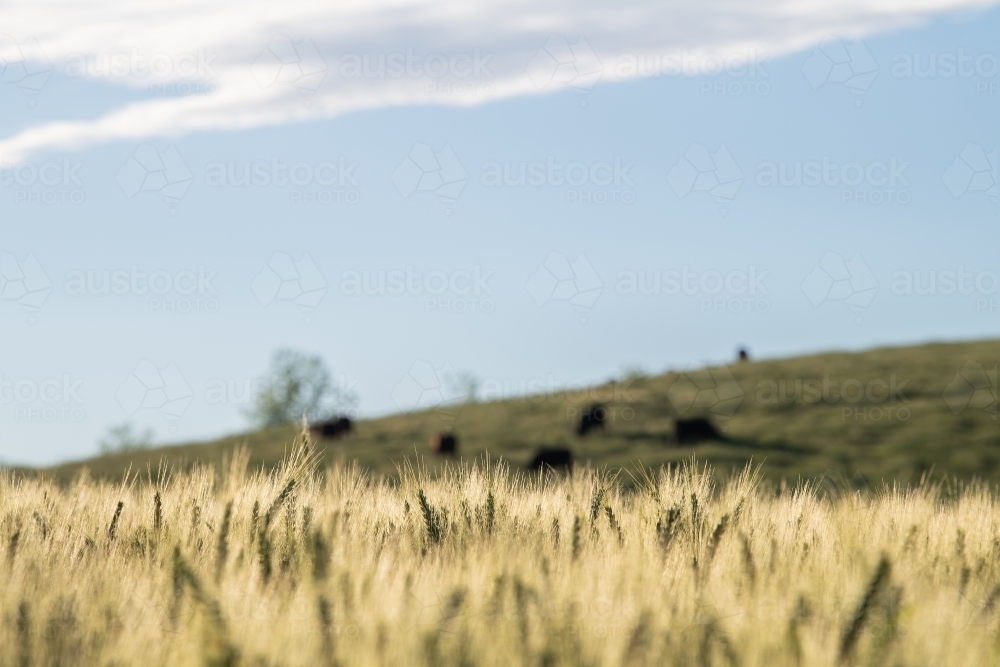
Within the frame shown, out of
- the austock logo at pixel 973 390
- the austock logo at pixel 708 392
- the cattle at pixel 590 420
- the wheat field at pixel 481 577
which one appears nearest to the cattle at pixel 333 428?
the cattle at pixel 590 420

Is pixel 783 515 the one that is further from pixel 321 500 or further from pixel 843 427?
pixel 843 427

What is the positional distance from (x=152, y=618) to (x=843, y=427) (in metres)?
32.5

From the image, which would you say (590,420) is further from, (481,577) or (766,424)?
(481,577)

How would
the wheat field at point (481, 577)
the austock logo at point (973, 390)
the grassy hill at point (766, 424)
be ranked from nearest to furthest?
the wheat field at point (481, 577) < the grassy hill at point (766, 424) < the austock logo at point (973, 390)

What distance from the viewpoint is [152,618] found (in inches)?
135

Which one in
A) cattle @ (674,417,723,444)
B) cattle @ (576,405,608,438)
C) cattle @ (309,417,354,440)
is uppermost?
cattle @ (309,417,354,440)

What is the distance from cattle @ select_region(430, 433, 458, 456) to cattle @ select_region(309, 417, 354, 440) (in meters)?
5.74

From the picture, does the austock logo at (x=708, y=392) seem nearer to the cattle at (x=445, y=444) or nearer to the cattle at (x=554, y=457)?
the cattle at (x=554, y=457)

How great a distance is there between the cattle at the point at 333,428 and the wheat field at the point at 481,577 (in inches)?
1365

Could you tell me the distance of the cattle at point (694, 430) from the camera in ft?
110

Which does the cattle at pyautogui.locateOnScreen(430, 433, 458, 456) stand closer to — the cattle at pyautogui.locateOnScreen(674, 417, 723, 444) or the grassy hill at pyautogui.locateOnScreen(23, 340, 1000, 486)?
the grassy hill at pyautogui.locateOnScreen(23, 340, 1000, 486)

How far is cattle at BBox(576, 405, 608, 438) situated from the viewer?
3646 cm

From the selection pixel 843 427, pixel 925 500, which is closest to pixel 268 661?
pixel 925 500

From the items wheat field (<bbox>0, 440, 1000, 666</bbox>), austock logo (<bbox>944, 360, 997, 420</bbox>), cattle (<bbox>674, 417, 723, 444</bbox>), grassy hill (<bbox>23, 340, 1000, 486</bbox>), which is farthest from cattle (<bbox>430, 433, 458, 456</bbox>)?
wheat field (<bbox>0, 440, 1000, 666</bbox>)
